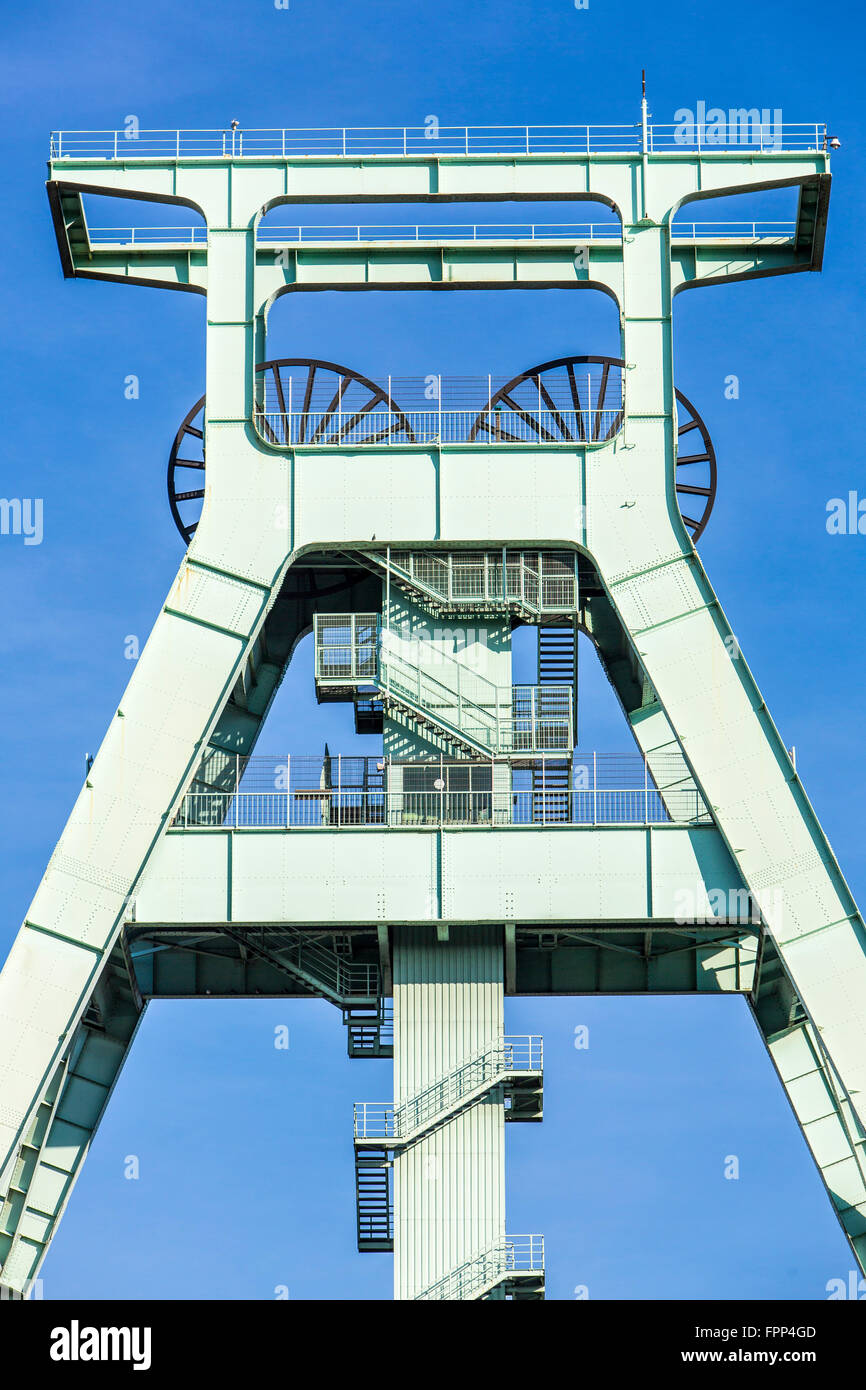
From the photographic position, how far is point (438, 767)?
119 ft

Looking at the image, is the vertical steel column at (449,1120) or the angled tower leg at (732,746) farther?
the angled tower leg at (732,746)

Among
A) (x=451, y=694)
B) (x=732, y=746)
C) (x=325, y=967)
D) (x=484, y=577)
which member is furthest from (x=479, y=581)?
(x=325, y=967)

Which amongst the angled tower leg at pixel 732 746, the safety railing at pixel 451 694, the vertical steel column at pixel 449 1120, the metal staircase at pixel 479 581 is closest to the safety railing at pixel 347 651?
the safety railing at pixel 451 694

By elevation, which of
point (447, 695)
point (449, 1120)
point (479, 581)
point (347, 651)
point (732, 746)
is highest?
point (479, 581)

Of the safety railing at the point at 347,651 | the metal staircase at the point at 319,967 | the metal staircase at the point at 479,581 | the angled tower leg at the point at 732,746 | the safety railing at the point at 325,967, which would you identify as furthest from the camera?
the safety railing at the point at 347,651

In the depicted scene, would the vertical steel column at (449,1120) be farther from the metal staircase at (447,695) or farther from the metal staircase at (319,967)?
the metal staircase at (447,695)

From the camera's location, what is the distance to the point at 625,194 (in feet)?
122

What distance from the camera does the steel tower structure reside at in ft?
113

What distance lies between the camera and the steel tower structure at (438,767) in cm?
3441

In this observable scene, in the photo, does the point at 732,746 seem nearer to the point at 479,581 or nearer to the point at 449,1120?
the point at 479,581

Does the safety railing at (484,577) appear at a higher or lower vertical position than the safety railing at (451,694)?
higher

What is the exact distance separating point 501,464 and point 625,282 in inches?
135
